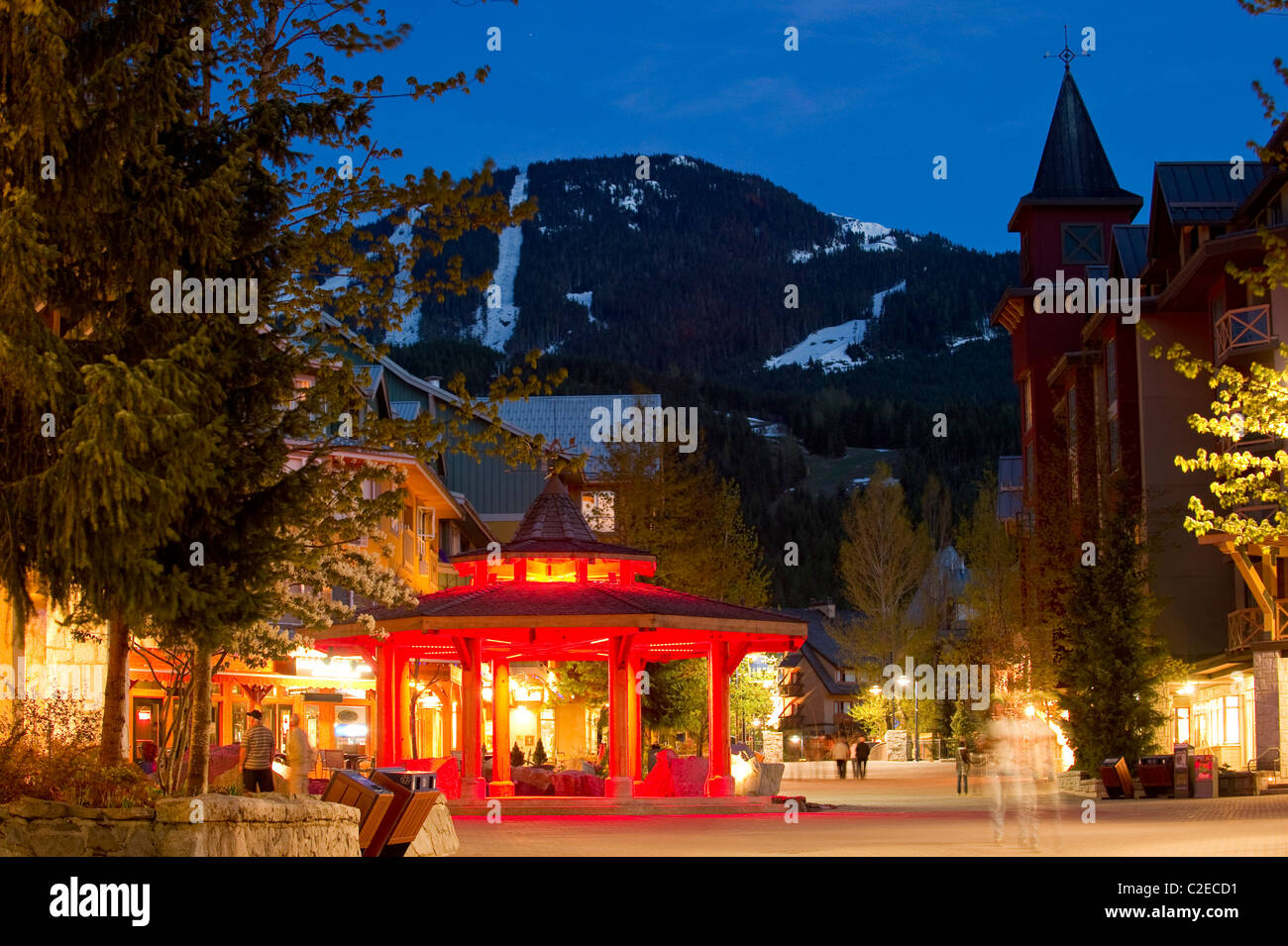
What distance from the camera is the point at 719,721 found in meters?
29.8

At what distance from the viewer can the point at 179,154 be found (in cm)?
1560

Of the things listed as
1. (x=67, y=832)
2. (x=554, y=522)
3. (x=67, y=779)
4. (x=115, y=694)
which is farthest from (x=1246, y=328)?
(x=67, y=832)

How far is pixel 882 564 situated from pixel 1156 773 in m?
46.2

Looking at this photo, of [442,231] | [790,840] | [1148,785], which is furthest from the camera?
[1148,785]

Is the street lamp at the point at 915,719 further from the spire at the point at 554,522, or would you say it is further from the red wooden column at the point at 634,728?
the red wooden column at the point at 634,728

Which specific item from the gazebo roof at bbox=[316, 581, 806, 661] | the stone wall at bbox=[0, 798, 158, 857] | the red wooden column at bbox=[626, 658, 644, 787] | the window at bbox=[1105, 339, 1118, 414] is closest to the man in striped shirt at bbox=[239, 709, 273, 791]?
the gazebo roof at bbox=[316, 581, 806, 661]

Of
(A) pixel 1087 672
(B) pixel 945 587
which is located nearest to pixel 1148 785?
(A) pixel 1087 672

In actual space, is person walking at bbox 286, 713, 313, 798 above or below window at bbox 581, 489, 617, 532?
below

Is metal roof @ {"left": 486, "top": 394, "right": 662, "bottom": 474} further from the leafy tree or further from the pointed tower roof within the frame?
the pointed tower roof

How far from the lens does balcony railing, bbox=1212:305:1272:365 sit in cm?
3712

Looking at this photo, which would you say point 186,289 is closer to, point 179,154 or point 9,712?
point 179,154
